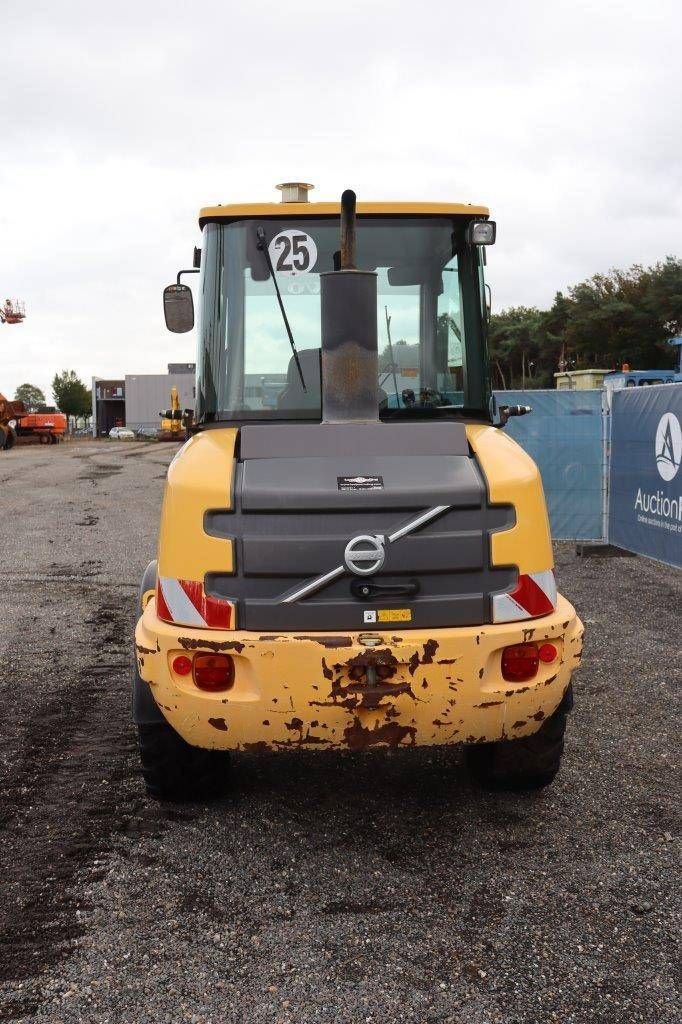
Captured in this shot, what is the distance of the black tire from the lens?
3.68 meters

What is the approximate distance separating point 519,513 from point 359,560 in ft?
2.02

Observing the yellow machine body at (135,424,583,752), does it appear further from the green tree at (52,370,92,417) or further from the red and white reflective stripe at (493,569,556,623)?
the green tree at (52,370,92,417)

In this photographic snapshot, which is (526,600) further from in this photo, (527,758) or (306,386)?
(306,386)

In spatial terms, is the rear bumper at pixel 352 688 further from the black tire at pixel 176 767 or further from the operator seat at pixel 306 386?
the operator seat at pixel 306 386

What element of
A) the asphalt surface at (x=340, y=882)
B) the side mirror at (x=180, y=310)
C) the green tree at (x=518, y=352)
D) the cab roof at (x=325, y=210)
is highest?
the green tree at (x=518, y=352)

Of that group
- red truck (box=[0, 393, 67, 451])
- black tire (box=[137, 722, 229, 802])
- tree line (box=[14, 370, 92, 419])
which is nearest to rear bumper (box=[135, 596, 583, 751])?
black tire (box=[137, 722, 229, 802])

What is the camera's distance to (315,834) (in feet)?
12.1

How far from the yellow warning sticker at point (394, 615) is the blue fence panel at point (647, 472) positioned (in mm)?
5426

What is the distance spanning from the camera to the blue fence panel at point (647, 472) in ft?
26.5

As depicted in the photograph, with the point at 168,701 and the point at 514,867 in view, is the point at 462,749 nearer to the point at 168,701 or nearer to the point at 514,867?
the point at 514,867

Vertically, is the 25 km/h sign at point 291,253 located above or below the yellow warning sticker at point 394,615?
above

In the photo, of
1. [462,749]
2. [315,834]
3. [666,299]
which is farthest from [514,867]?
[666,299]

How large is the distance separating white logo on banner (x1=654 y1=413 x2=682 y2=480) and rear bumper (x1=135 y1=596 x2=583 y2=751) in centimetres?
516

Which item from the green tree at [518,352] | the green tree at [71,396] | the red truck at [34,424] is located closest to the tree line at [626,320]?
the green tree at [518,352]
